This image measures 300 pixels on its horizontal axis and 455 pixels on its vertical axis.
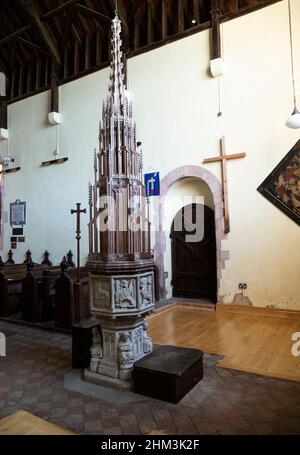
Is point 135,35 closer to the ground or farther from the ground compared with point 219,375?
farther from the ground

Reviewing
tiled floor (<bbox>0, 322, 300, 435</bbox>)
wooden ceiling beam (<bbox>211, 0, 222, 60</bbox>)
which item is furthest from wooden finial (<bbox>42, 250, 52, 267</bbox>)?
wooden ceiling beam (<bbox>211, 0, 222, 60</bbox>)

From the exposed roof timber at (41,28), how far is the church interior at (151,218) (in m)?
0.04

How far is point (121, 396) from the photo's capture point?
8.36ft

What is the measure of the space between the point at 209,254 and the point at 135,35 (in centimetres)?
476

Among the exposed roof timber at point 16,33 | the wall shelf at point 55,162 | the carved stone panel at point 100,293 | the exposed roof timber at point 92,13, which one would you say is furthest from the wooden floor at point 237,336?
the exposed roof timber at point 16,33

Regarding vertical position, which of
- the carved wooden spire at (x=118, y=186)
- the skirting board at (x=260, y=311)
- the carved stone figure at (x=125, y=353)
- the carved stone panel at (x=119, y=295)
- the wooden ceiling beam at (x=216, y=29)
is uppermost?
the wooden ceiling beam at (x=216, y=29)

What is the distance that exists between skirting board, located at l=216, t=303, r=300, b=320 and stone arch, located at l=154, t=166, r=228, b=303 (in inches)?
6.0

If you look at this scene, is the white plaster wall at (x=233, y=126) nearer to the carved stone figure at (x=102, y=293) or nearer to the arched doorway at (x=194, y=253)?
the arched doorway at (x=194, y=253)

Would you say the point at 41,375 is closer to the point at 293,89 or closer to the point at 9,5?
the point at 293,89

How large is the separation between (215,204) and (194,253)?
1224 millimetres

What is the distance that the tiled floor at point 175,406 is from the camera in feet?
6.91

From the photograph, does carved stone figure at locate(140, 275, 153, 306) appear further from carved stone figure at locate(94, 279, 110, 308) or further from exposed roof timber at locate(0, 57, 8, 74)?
exposed roof timber at locate(0, 57, 8, 74)

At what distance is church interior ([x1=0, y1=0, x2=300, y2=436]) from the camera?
101 inches
